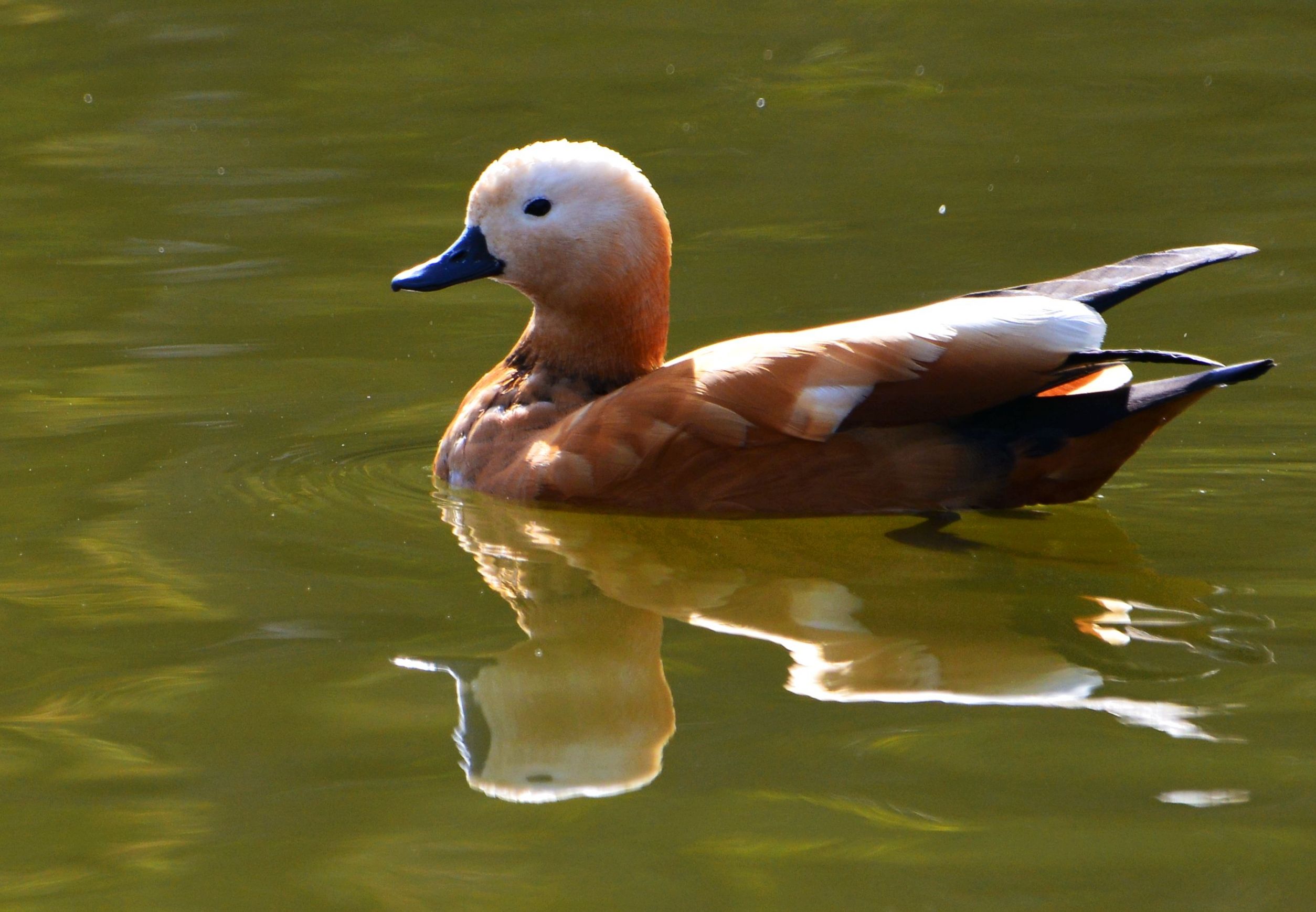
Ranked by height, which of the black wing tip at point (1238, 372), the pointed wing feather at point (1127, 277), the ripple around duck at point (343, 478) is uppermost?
the pointed wing feather at point (1127, 277)

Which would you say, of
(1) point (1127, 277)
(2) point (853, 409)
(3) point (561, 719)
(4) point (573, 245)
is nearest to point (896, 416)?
(2) point (853, 409)

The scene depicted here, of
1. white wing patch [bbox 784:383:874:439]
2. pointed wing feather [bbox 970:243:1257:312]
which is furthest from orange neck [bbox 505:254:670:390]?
pointed wing feather [bbox 970:243:1257:312]

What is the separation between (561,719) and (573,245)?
7.98ft

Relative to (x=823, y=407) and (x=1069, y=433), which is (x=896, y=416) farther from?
(x=1069, y=433)

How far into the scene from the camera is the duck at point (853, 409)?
536 centimetres

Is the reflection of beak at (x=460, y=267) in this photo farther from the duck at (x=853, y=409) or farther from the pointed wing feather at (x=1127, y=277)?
the pointed wing feather at (x=1127, y=277)

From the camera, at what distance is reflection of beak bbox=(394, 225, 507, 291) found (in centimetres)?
633

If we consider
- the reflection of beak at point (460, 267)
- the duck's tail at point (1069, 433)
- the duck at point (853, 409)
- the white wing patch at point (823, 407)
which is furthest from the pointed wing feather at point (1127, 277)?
the reflection of beak at point (460, 267)

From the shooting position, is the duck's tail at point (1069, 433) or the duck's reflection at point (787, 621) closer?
the duck's reflection at point (787, 621)

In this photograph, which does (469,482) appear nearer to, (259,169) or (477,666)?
(477,666)

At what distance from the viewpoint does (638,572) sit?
5.32 metres

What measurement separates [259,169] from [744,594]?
6.75m

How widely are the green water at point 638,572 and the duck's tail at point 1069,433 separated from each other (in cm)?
17

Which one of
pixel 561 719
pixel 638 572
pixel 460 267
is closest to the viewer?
pixel 561 719
